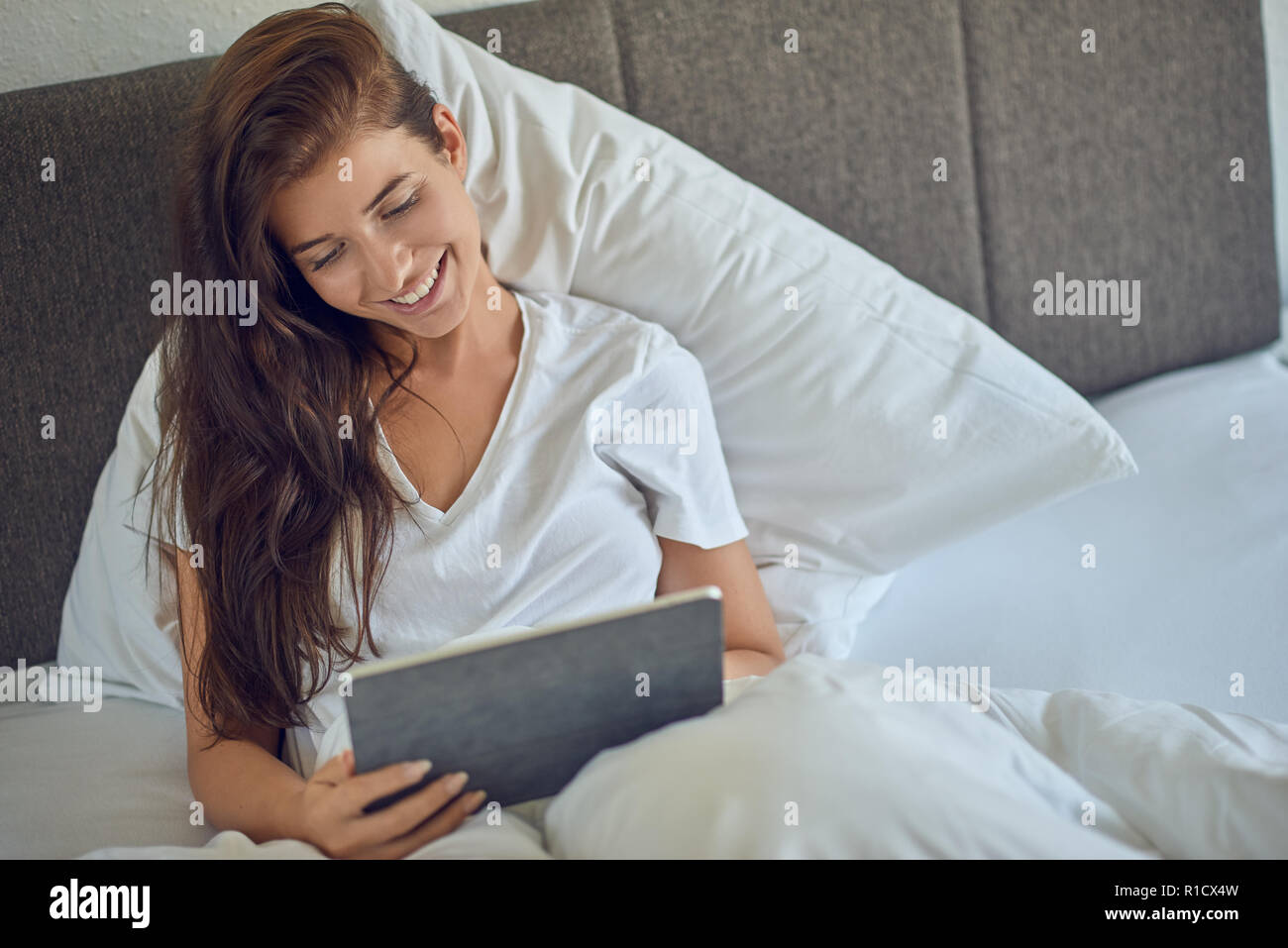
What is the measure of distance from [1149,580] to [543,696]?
2.34 feet

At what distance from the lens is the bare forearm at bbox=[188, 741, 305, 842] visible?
829 mm

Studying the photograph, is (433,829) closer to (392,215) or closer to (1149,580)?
(392,215)

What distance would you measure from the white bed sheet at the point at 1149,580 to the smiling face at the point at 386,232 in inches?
22.8

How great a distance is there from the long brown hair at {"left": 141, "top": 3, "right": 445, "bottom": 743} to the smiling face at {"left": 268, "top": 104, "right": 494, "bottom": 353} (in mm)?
25

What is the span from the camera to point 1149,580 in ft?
3.51

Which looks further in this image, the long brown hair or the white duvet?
the long brown hair

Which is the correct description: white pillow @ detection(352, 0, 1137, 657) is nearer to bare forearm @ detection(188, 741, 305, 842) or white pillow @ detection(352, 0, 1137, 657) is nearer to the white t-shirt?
the white t-shirt

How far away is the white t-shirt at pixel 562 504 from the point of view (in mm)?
924

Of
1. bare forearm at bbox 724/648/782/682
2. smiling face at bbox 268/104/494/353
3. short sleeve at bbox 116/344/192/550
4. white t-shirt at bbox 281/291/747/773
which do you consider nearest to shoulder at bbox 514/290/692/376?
white t-shirt at bbox 281/291/747/773

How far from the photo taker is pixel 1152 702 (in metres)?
0.82

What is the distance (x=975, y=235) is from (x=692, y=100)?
1.32 feet

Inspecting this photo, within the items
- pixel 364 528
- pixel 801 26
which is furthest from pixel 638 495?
pixel 801 26

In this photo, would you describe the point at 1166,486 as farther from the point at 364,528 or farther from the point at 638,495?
the point at 364,528

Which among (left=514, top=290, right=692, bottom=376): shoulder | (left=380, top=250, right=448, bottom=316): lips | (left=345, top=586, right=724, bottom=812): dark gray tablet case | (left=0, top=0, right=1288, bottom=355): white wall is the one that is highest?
(left=0, top=0, right=1288, bottom=355): white wall
